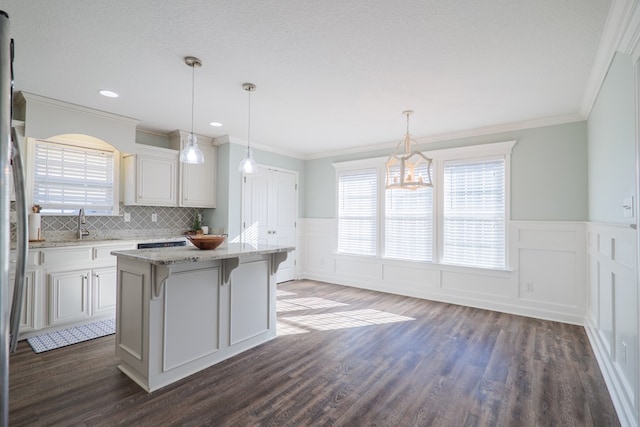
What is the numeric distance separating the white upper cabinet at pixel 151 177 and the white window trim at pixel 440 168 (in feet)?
9.28

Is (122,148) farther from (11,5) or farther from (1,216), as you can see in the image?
(1,216)

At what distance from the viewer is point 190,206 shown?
4895 millimetres

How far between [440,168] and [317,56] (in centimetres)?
298

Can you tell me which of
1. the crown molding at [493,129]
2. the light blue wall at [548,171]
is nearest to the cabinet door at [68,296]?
the crown molding at [493,129]

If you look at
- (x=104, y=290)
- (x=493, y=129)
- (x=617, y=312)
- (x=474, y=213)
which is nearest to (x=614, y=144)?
(x=617, y=312)

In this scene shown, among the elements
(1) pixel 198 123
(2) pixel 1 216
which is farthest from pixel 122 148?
(2) pixel 1 216

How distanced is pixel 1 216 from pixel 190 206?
4.26m

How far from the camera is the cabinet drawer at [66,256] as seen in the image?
3332 millimetres

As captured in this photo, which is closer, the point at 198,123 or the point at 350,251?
the point at 198,123

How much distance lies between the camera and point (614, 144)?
7.91 feet

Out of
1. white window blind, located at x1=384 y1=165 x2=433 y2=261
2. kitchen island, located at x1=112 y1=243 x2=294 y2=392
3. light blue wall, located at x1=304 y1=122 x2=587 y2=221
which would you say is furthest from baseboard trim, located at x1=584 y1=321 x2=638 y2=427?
kitchen island, located at x1=112 y1=243 x2=294 y2=392

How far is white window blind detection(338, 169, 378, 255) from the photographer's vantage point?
5.55 metres

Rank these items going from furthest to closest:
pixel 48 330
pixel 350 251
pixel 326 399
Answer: pixel 350 251 → pixel 48 330 → pixel 326 399

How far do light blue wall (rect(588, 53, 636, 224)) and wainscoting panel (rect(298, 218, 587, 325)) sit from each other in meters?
0.69
